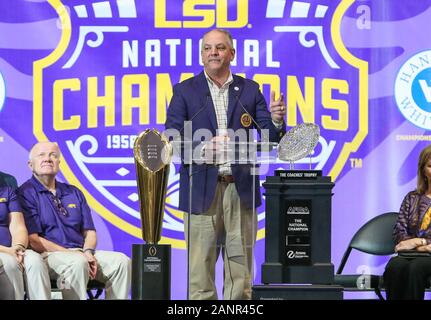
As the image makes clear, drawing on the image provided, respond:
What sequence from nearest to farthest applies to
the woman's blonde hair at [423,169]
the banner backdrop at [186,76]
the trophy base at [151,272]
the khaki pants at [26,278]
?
the trophy base at [151,272]
the khaki pants at [26,278]
the woman's blonde hair at [423,169]
the banner backdrop at [186,76]

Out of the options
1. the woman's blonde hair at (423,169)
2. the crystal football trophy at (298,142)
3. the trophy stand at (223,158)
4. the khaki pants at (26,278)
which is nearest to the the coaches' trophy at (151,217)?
the trophy stand at (223,158)

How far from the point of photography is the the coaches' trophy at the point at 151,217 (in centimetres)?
540

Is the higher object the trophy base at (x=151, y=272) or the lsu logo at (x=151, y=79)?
the lsu logo at (x=151, y=79)

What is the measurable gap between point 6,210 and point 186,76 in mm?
1968

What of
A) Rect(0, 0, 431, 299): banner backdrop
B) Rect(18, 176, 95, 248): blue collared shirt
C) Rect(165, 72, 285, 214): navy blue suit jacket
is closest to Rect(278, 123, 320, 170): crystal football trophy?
Rect(165, 72, 285, 214): navy blue suit jacket

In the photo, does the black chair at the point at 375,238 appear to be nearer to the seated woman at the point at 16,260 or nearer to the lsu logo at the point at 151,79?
the lsu logo at the point at 151,79

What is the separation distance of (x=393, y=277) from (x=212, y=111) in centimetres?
161

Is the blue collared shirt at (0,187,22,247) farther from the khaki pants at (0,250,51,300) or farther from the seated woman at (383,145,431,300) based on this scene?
the seated woman at (383,145,431,300)

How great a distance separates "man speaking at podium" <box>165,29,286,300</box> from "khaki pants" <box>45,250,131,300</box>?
652 mm

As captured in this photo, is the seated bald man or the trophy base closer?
the trophy base

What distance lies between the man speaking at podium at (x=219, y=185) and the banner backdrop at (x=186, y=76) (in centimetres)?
133

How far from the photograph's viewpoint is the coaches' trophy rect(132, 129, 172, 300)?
17.7 feet

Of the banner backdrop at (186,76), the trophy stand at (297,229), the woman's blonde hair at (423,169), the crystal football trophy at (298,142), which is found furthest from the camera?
the banner backdrop at (186,76)
